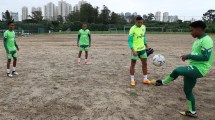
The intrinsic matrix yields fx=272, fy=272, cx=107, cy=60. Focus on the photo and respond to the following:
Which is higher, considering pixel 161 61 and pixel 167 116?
pixel 161 61

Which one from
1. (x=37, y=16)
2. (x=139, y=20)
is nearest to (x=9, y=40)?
(x=139, y=20)

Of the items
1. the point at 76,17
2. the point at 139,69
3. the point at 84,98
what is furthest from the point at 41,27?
the point at 84,98

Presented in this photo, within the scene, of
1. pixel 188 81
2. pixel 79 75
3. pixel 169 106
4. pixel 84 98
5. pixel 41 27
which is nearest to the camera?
pixel 188 81

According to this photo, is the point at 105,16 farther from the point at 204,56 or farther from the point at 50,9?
the point at 204,56

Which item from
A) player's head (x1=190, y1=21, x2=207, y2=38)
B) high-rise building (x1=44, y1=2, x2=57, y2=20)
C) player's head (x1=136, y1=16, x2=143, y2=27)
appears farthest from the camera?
high-rise building (x1=44, y1=2, x2=57, y2=20)

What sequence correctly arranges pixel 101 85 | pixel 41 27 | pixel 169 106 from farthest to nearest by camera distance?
pixel 41 27 → pixel 101 85 → pixel 169 106

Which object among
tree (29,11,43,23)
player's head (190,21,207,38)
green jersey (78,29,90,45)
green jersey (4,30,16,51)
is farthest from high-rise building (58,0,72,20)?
player's head (190,21,207,38)

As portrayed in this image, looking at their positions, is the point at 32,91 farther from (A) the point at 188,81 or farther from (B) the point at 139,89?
(A) the point at 188,81

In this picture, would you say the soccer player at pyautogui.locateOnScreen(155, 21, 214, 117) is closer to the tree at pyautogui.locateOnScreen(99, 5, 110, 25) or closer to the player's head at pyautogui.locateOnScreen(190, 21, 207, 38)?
the player's head at pyautogui.locateOnScreen(190, 21, 207, 38)

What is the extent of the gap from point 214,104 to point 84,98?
323 centimetres

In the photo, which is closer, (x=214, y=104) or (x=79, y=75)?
(x=214, y=104)

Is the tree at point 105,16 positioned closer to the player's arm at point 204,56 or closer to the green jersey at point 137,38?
the green jersey at point 137,38

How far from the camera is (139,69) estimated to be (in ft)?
37.2

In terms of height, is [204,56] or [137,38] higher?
[137,38]
